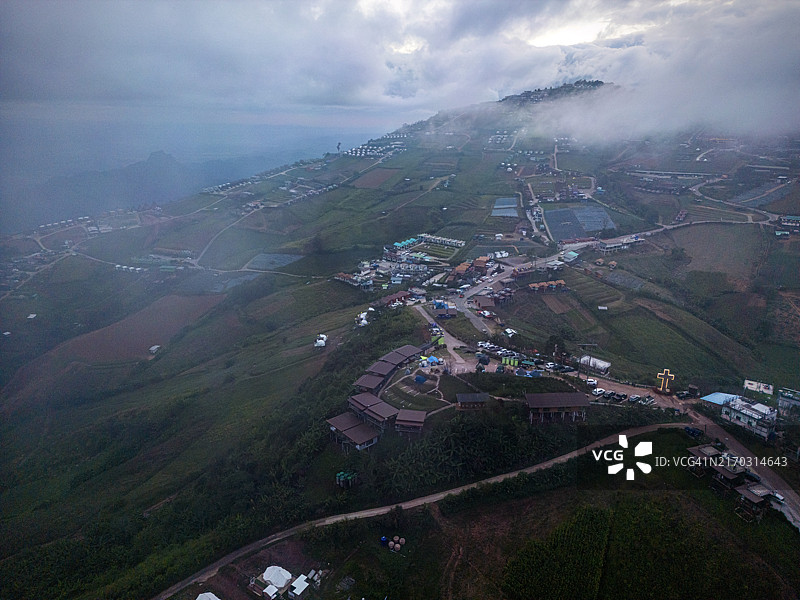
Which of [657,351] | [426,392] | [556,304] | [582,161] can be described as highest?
[582,161]

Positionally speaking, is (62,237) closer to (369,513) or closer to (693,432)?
(369,513)

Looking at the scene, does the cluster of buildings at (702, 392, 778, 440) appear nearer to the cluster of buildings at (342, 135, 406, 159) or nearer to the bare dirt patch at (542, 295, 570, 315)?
the bare dirt patch at (542, 295, 570, 315)

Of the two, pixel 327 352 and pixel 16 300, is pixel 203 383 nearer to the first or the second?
pixel 327 352

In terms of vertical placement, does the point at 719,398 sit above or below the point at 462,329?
above

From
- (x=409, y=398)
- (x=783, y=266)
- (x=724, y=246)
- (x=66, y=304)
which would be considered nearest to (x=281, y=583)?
(x=409, y=398)

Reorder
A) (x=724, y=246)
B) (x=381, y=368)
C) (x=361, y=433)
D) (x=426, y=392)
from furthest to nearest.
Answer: (x=724, y=246) < (x=381, y=368) < (x=426, y=392) < (x=361, y=433)

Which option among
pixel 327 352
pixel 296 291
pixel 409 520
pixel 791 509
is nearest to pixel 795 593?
pixel 791 509
